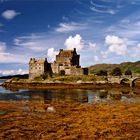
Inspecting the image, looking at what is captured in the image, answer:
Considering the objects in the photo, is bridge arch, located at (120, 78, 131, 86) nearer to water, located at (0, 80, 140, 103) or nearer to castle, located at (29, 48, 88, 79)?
castle, located at (29, 48, 88, 79)

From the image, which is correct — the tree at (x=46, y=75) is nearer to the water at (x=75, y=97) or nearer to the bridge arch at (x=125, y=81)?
the bridge arch at (x=125, y=81)

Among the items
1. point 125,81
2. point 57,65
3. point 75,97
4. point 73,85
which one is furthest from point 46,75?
point 75,97

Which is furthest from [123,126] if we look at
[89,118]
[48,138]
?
[48,138]

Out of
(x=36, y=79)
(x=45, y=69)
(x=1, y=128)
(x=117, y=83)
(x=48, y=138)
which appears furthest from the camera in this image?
(x=45, y=69)

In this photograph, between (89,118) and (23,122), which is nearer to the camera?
(23,122)

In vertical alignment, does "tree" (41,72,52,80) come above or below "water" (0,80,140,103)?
above

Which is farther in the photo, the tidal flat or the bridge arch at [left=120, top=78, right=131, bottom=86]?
the bridge arch at [left=120, top=78, right=131, bottom=86]

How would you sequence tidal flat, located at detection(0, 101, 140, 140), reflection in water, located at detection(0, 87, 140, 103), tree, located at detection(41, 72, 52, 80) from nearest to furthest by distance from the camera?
tidal flat, located at detection(0, 101, 140, 140), reflection in water, located at detection(0, 87, 140, 103), tree, located at detection(41, 72, 52, 80)

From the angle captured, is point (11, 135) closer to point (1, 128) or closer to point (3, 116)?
point (1, 128)

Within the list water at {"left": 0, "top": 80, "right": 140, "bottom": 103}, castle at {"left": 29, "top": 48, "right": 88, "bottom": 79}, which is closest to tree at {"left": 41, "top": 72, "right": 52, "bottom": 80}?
castle at {"left": 29, "top": 48, "right": 88, "bottom": 79}

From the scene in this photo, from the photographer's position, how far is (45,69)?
431 ft

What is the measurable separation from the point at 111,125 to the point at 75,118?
18.8ft

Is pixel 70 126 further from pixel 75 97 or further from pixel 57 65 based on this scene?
pixel 57 65

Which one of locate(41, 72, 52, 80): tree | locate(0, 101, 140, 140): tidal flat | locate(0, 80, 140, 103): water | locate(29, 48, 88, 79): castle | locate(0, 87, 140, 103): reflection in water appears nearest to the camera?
locate(0, 101, 140, 140): tidal flat
